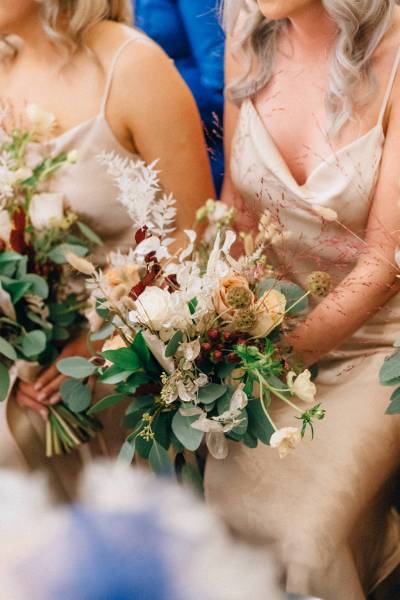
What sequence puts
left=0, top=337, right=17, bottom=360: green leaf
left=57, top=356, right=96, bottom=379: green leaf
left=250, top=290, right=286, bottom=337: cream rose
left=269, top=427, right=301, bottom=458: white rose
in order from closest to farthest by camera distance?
1. left=269, top=427, right=301, bottom=458: white rose
2. left=250, top=290, right=286, bottom=337: cream rose
3. left=57, top=356, right=96, bottom=379: green leaf
4. left=0, top=337, right=17, bottom=360: green leaf

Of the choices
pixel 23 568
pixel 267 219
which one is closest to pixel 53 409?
pixel 267 219

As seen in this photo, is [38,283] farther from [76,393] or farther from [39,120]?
[39,120]

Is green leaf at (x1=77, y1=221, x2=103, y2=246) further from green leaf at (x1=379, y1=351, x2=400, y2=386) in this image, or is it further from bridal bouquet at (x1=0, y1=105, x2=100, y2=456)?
green leaf at (x1=379, y1=351, x2=400, y2=386)

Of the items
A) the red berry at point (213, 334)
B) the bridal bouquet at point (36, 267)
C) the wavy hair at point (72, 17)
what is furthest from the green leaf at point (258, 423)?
the wavy hair at point (72, 17)

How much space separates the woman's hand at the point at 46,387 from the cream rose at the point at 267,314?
1.65 feet

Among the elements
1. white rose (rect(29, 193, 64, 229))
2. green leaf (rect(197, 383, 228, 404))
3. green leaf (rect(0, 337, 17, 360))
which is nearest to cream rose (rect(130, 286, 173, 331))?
green leaf (rect(197, 383, 228, 404))

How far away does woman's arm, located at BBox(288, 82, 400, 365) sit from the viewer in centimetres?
114

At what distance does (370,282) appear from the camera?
1.11m

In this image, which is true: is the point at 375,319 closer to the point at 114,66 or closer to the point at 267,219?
the point at 267,219

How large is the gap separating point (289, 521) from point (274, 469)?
10cm

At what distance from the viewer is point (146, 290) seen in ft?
3.10

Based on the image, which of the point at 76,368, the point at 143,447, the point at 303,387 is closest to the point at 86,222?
the point at 76,368

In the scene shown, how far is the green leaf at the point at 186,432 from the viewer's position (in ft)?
3.16

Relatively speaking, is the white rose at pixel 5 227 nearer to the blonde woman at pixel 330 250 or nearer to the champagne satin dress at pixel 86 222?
the champagne satin dress at pixel 86 222
